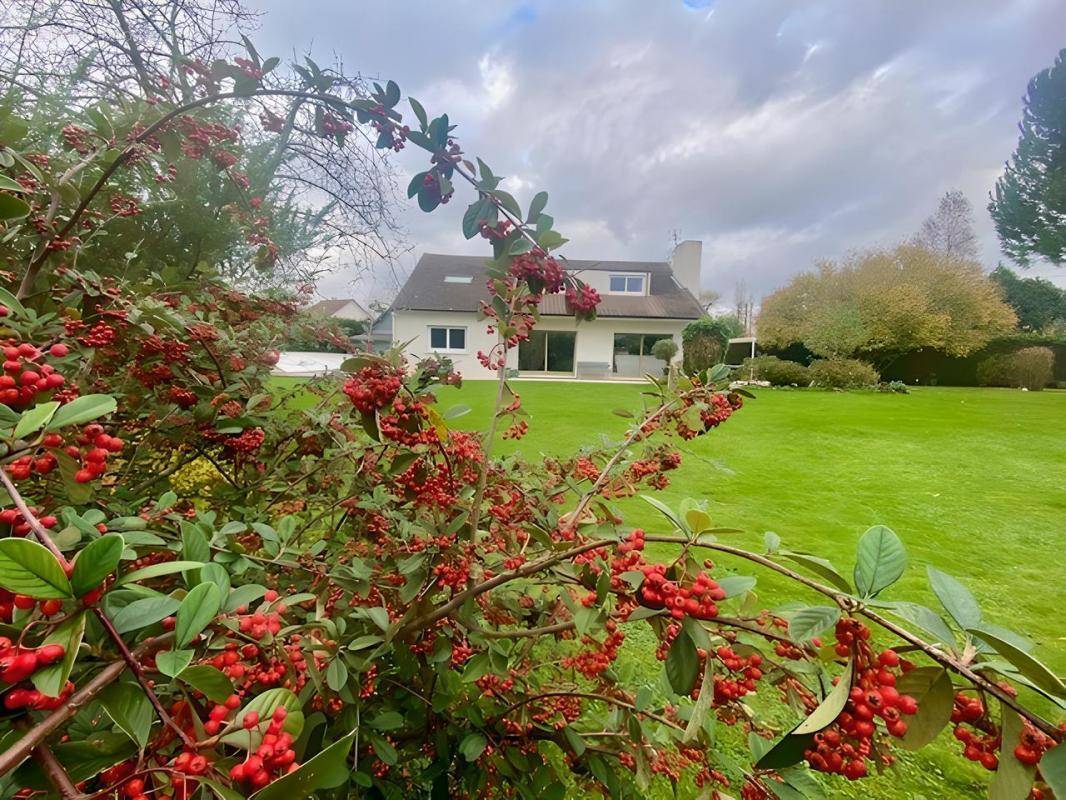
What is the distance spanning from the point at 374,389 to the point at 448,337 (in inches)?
713

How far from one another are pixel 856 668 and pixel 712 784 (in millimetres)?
777

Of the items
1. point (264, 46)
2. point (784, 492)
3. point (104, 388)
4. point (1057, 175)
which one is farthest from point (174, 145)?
point (1057, 175)

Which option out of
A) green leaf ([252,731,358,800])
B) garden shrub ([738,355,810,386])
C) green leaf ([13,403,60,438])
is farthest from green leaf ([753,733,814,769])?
garden shrub ([738,355,810,386])

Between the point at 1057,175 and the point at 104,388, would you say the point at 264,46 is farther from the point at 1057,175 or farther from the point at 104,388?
the point at 1057,175

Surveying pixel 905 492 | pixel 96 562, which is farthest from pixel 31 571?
pixel 905 492

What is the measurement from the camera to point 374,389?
1.14 meters

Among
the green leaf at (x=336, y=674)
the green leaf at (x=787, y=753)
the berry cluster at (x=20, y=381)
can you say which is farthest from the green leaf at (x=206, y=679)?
the green leaf at (x=787, y=753)

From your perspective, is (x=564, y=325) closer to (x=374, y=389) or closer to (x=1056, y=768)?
(x=374, y=389)

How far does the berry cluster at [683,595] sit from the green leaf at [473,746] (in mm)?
832

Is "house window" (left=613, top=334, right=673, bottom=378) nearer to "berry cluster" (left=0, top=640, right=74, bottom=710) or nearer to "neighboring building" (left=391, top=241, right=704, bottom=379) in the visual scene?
"neighboring building" (left=391, top=241, right=704, bottom=379)

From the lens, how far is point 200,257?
4.24 m

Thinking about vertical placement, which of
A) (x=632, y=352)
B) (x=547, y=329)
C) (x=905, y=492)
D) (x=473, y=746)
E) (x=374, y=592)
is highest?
(x=547, y=329)

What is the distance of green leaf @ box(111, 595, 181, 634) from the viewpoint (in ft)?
1.82

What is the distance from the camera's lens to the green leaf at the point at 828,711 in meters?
0.51
